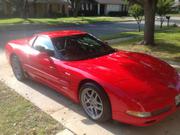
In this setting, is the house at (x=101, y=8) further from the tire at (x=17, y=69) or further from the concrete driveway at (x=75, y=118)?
the concrete driveway at (x=75, y=118)

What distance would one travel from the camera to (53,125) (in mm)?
4059

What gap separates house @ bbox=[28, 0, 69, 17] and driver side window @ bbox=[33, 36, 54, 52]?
3459 centimetres

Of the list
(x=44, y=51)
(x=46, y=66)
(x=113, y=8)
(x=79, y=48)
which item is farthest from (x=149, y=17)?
(x=113, y=8)

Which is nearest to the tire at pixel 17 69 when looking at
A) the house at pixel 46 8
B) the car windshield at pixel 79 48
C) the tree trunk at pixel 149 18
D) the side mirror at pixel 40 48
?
the side mirror at pixel 40 48

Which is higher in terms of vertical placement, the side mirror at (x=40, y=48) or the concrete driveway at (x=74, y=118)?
the side mirror at (x=40, y=48)

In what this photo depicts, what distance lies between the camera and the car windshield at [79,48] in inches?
191

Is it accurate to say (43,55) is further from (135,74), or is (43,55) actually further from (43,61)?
(135,74)

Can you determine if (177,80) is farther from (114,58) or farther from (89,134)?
(89,134)

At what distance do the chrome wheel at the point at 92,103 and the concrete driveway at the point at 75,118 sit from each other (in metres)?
0.14

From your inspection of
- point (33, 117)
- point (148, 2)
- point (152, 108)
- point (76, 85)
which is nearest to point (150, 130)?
point (152, 108)

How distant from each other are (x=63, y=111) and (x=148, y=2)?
7.08m

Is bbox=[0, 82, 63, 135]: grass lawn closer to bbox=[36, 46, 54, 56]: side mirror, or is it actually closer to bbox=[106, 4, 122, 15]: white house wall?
bbox=[36, 46, 54, 56]: side mirror

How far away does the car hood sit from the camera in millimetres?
3672

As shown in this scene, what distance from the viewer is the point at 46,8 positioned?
41.2 meters
